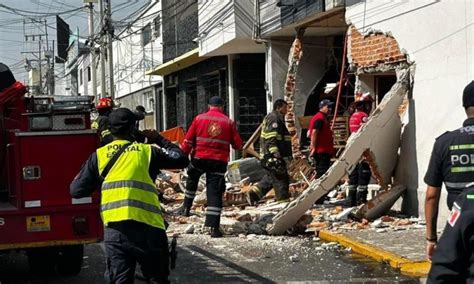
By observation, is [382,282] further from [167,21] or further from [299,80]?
[167,21]

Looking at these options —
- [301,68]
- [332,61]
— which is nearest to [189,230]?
[301,68]

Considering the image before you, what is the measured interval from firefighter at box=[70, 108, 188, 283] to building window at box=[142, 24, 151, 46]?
98.8ft

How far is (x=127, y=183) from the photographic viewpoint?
5352 millimetres

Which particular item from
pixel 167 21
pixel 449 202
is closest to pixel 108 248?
pixel 449 202

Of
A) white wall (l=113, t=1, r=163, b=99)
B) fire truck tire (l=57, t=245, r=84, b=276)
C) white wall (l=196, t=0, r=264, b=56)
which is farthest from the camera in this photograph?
white wall (l=113, t=1, r=163, b=99)

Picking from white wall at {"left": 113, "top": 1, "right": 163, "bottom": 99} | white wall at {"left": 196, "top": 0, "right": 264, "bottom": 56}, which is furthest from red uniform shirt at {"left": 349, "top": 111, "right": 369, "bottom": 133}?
white wall at {"left": 113, "top": 1, "right": 163, "bottom": 99}

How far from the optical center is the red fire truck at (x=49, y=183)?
7.05m

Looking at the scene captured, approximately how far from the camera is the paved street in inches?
312

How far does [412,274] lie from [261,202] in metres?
5.93

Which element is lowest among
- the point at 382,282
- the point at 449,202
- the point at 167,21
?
the point at 382,282

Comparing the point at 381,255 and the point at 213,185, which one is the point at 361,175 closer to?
the point at 213,185

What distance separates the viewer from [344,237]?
993cm

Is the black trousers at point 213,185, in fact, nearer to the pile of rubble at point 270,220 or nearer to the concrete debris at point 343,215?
the pile of rubble at point 270,220

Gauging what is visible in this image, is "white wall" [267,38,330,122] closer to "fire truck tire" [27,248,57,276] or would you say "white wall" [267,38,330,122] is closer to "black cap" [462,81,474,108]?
"fire truck tire" [27,248,57,276]
